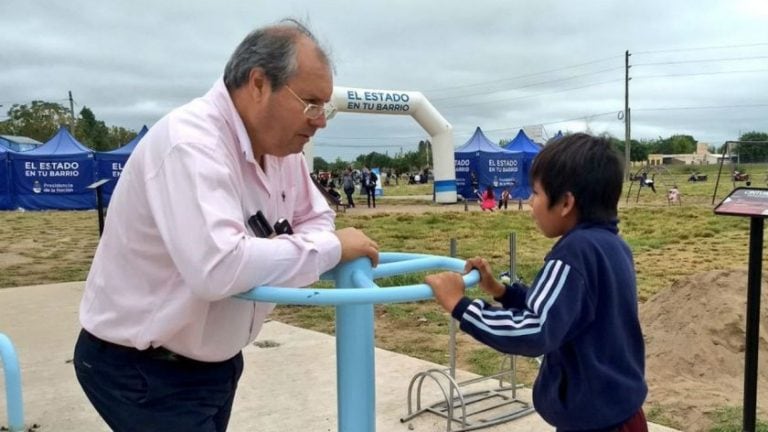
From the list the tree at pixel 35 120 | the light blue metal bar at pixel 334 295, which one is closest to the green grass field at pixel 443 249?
the light blue metal bar at pixel 334 295

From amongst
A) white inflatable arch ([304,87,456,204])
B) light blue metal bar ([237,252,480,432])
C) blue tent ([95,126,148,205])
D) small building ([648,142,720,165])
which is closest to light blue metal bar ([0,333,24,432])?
light blue metal bar ([237,252,480,432])

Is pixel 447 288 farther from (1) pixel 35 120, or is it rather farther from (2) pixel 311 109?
(1) pixel 35 120

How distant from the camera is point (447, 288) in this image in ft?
5.81

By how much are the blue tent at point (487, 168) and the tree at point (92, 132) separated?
50.3m

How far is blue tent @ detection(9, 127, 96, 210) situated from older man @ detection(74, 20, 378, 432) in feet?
74.0

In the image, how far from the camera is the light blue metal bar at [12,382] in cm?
281

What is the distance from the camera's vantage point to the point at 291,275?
148cm

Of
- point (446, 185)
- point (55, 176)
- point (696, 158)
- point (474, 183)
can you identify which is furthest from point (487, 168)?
point (696, 158)

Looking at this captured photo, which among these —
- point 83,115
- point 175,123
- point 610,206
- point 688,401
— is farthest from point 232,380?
point 83,115

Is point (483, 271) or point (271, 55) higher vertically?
point (271, 55)

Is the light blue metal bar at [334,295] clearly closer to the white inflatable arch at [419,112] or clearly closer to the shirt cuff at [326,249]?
the shirt cuff at [326,249]

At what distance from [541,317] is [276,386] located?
9.67 feet

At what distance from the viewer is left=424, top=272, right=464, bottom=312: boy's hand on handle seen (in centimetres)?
175

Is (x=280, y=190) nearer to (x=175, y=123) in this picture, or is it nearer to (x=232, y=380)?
(x=175, y=123)
